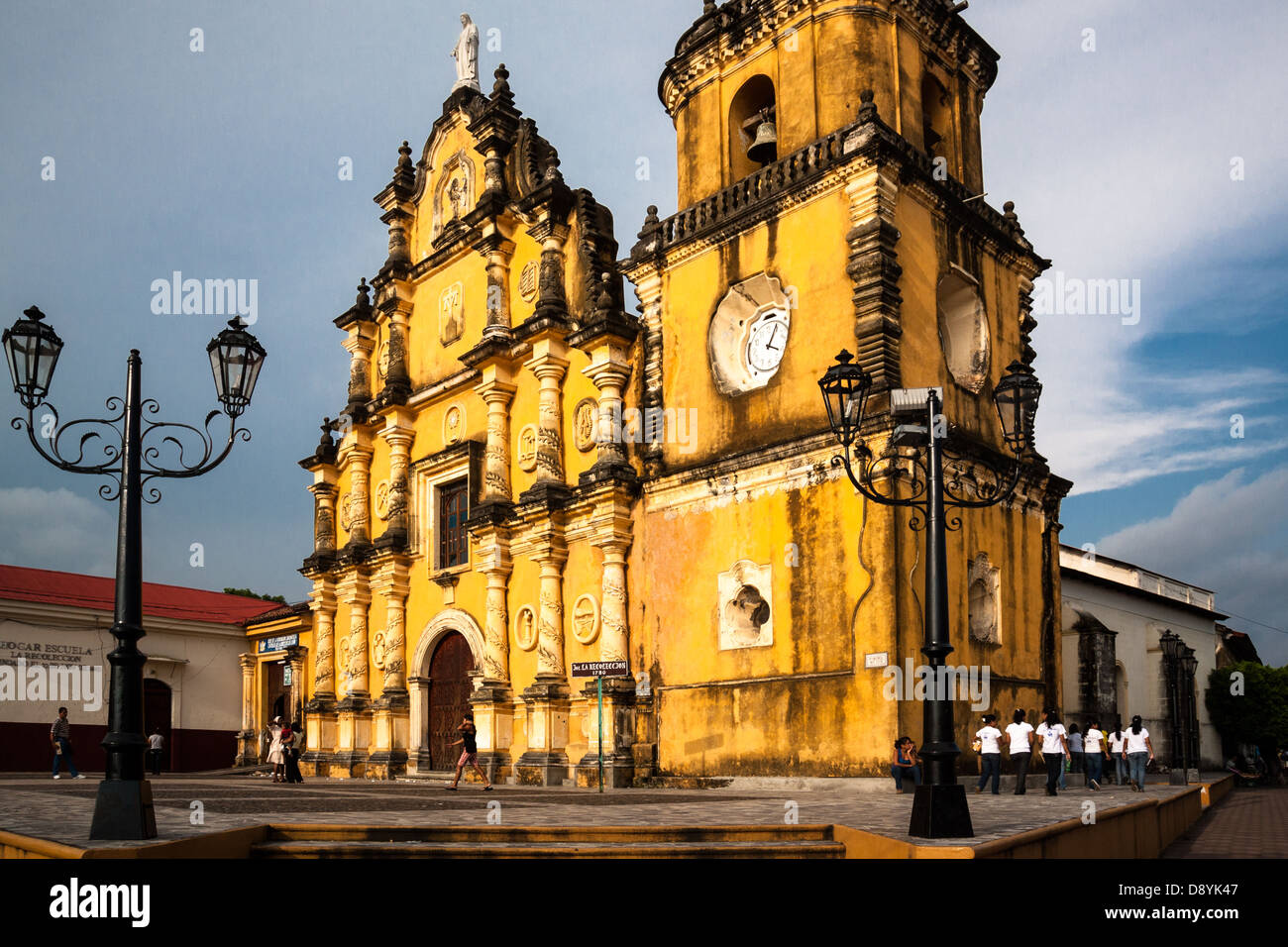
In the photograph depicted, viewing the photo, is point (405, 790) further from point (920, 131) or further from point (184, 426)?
point (920, 131)

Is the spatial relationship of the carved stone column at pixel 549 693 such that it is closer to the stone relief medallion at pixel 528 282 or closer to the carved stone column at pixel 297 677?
the stone relief medallion at pixel 528 282

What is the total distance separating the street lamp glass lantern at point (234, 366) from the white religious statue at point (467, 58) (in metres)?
18.4

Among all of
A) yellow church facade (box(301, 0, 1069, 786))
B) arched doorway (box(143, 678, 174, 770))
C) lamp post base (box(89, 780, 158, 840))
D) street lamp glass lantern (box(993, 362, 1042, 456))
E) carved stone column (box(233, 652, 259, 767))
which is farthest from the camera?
carved stone column (box(233, 652, 259, 767))

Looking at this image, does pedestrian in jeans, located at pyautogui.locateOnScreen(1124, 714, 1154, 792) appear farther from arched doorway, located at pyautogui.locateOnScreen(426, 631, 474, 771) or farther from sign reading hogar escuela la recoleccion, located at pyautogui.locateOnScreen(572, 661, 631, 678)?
arched doorway, located at pyautogui.locateOnScreen(426, 631, 474, 771)

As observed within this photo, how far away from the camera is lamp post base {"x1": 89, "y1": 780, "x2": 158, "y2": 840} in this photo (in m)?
8.03

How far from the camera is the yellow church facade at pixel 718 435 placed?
16391 mm

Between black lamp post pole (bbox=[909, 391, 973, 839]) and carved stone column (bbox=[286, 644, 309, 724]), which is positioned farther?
carved stone column (bbox=[286, 644, 309, 724])

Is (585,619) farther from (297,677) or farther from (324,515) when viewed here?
(297,677)

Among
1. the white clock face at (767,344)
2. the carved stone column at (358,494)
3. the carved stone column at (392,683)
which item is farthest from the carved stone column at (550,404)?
the carved stone column at (358,494)

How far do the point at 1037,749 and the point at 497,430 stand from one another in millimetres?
11445

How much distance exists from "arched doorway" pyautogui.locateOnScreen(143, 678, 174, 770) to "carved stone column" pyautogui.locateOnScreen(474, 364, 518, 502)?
15019 mm

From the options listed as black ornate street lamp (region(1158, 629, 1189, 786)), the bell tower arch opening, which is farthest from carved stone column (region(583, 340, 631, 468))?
black ornate street lamp (region(1158, 629, 1189, 786))
